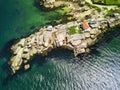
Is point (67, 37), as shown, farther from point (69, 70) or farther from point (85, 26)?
point (69, 70)

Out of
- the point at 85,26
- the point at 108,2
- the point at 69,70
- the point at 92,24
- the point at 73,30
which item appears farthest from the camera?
the point at 108,2

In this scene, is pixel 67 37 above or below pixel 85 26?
below

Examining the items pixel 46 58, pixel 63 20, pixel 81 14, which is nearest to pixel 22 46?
pixel 46 58

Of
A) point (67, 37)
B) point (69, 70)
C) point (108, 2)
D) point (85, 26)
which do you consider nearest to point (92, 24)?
point (85, 26)

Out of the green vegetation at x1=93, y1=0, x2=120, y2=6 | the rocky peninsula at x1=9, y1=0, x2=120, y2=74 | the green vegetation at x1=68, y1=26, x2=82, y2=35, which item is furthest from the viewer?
the green vegetation at x1=93, y1=0, x2=120, y2=6

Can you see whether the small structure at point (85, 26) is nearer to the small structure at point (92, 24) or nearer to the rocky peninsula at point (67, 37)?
the rocky peninsula at point (67, 37)

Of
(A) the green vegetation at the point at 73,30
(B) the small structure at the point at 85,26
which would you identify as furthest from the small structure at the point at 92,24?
(A) the green vegetation at the point at 73,30

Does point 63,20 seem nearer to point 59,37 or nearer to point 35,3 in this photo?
point 59,37

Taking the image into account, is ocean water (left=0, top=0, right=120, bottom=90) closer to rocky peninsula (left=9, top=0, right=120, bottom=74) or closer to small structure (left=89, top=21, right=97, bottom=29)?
rocky peninsula (left=9, top=0, right=120, bottom=74)

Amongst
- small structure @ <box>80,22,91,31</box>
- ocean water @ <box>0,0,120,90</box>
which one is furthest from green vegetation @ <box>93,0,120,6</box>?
small structure @ <box>80,22,91,31</box>
